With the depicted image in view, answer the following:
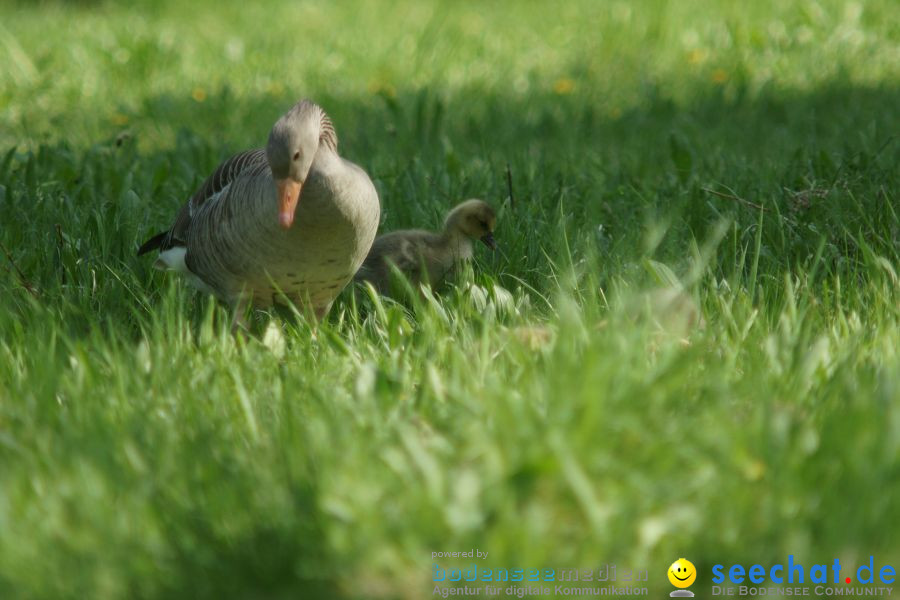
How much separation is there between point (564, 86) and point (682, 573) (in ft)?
21.1

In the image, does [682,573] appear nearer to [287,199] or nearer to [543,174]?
[287,199]

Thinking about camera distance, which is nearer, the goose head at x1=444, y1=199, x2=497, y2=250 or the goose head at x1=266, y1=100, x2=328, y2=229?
the goose head at x1=266, y1=100, x2=328, y2=229

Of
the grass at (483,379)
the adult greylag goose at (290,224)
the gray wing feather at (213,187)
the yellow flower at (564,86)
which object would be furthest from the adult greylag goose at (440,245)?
the yellow flower at (564,86)

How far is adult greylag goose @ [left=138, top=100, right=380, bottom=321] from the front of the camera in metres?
3.74

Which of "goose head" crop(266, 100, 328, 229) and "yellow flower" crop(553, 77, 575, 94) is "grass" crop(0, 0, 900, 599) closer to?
"goose head" crop(266, 100, 328, 229)

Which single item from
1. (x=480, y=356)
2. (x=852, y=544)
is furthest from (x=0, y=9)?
(x=852, y=544)

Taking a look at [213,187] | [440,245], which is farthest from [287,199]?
[440,245]

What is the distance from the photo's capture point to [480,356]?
3.26 meters

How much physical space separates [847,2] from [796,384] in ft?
24.0

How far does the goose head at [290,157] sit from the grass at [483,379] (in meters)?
0.43

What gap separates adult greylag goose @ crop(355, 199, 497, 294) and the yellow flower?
3620 millimetres

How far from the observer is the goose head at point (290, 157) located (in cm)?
368

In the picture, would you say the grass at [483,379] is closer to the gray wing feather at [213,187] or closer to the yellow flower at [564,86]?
the gray wing feather at [213,187]

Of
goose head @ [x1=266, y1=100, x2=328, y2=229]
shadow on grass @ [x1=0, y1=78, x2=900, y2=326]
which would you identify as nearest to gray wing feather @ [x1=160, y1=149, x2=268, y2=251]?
shadow on grass @ [x1=0, y1=78, x2=900, y2=326]
